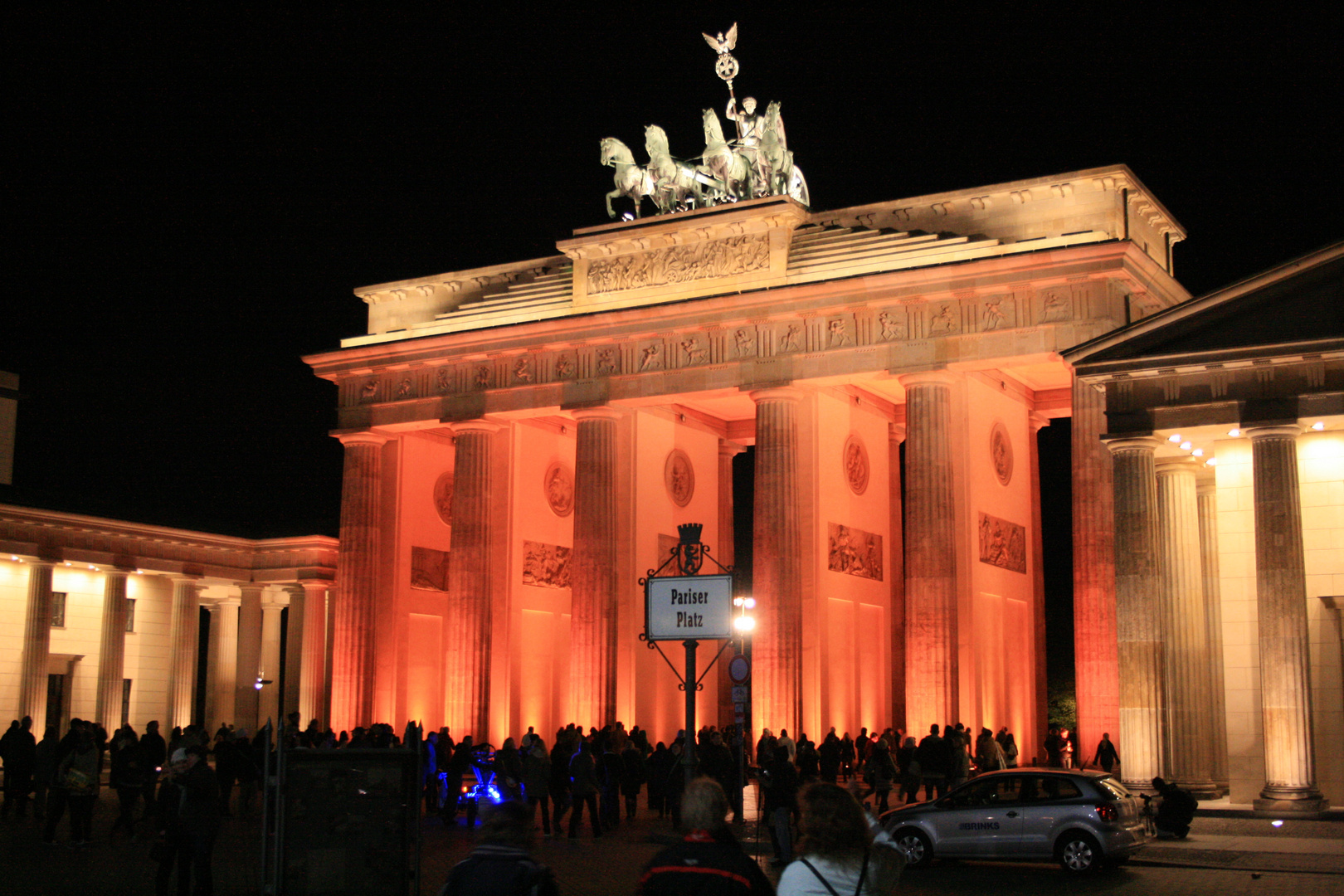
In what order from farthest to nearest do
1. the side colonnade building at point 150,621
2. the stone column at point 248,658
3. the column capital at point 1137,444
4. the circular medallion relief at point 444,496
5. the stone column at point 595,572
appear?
1. the stone column at point 248,658
2. the circular medallion relief at point 444,496
3. the side colonnade building at point 150,621
4. the stone column at point 595,572
5. the column capital at point 1137,444

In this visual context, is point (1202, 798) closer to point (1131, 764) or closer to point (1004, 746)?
point (1131, 764)

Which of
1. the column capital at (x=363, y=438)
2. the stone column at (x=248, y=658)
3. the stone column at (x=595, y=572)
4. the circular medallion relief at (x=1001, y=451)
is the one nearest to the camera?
the circular medallion relief at (x=1001, y=451)

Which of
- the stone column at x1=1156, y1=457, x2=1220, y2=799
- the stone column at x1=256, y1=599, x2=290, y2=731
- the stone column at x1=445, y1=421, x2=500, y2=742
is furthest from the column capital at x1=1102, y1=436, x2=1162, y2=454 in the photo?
the stone column at x1=256, y1=599, x2=290, y2=731

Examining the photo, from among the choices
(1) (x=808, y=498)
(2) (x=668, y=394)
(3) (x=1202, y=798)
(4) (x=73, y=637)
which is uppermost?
(2) (x=668, y=394)

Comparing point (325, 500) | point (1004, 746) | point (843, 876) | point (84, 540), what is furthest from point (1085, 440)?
point (325, 500)

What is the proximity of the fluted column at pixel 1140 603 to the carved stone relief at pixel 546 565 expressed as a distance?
20.9 m

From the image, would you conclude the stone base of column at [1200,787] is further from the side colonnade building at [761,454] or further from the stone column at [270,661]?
the stone column at [270,661]

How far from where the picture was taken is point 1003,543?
121ft

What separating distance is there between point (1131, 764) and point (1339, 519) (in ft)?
17.7

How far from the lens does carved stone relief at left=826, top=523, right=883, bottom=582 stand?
1468 inches

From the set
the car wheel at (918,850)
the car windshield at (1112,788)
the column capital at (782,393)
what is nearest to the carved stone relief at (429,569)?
the column capital at (782,393)

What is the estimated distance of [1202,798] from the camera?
25.1 metres

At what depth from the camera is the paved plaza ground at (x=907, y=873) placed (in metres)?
16.4

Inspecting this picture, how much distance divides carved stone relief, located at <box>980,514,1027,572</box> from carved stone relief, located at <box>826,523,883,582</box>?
385cm
